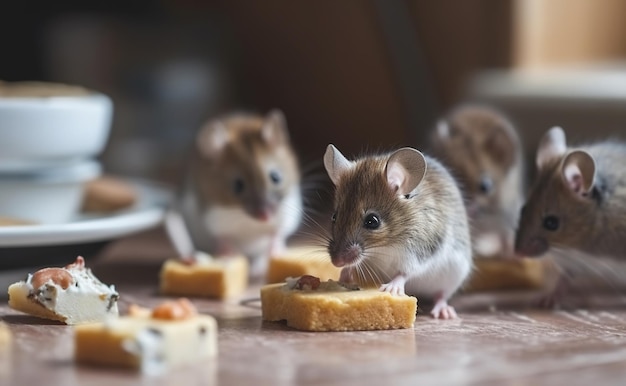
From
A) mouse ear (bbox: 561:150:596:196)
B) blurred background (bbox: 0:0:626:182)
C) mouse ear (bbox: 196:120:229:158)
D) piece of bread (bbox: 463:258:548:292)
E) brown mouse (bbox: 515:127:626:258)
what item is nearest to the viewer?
mouse ear (bbox: 561:150:596:196)

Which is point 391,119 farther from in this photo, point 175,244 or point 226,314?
point 226,314

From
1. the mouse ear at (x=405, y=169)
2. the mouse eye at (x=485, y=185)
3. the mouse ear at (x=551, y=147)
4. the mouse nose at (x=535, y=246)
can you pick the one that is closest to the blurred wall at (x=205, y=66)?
the mouse eye at (x=485, y=185)

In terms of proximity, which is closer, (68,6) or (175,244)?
(175,244)

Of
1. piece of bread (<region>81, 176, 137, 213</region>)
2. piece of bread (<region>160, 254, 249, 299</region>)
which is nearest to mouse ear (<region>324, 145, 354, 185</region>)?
piece of bread (<region>160, 254, 249, 299</region>)

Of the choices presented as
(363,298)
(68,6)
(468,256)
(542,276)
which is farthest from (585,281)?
(68,6)

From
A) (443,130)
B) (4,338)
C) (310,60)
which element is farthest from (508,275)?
(310,60)

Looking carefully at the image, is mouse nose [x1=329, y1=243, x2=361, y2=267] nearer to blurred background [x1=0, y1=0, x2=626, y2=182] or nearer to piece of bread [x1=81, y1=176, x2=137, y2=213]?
piece of bread [x1=81, y1=176, x2=137, y2=213]
